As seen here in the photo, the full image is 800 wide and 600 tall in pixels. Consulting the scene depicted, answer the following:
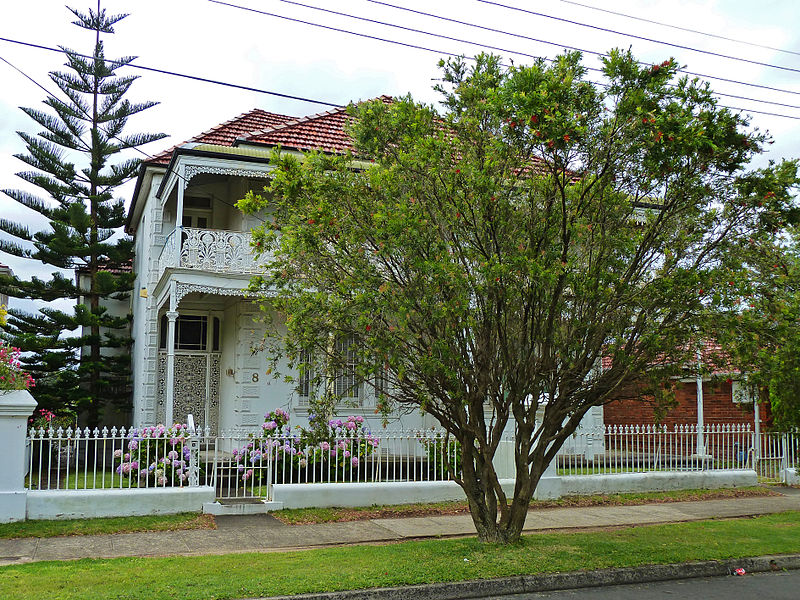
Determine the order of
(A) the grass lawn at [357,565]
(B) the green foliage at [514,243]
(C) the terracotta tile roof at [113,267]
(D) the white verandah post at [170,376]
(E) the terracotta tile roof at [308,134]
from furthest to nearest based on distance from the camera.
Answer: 1. (C) the terracotta tile roof at [113,267]
2. (E) the terracotta tile roof at [308,134]
3. (D) the white verandah post at [170,376]
4. (B) the green foliage at [514,243]
5. (A) the grass lawn at [357,565]

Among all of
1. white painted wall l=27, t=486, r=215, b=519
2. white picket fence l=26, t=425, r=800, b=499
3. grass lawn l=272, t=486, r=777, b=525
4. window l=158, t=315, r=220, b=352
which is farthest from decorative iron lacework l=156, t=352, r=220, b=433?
grass lawn l=272, t=486, r=777, b=525

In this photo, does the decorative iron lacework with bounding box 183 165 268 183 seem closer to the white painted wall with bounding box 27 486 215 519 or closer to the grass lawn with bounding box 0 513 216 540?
the white painted wall with bounding box 27 486 215 519

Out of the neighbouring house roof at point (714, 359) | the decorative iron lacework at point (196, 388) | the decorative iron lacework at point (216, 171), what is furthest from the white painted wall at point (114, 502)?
the decorative iron lacework at point (196, 388)

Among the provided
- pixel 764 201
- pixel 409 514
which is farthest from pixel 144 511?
pixel 764 201

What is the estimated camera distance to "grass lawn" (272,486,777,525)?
440 inches

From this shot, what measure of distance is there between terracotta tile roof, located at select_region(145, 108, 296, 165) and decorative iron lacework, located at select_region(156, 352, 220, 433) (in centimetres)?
474

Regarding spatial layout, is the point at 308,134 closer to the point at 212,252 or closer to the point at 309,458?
the point at 212,252

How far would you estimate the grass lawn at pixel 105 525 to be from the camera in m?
9.62

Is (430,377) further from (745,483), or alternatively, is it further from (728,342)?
(745,483)

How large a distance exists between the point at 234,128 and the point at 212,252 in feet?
15.7

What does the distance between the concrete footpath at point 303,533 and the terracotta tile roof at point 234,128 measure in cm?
977

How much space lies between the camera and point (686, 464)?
14828 mm

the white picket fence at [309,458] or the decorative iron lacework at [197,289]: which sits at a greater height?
the decorative iron lacework at [197,289]

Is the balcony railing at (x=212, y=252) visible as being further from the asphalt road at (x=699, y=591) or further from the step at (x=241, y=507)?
the asphalt road at (x=699, y=591)
